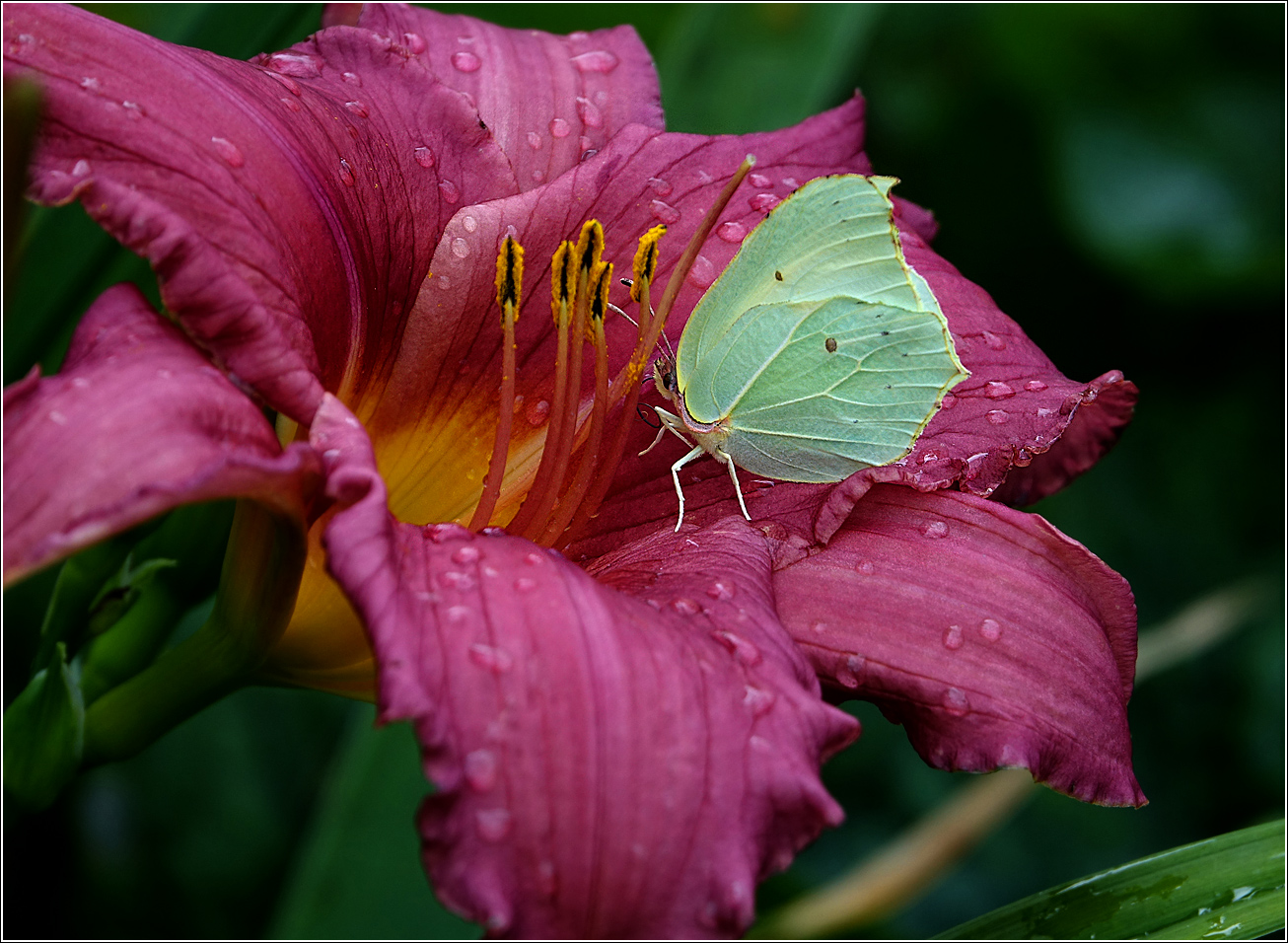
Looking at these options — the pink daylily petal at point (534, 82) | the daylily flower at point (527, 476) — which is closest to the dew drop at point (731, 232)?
the daylily flower at point (527, 476)

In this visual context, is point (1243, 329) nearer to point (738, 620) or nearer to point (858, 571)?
point (858, 571)

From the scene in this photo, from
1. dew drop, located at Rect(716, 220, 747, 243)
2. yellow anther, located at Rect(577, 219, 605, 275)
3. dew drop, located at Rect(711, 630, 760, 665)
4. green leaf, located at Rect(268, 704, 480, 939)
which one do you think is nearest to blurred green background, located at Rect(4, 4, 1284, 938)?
green leaf, located at Rect(268, 704, 480, 939)

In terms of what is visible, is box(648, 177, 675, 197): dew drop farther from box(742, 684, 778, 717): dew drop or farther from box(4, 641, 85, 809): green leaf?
box(4, 641, 85, 809): green leaf

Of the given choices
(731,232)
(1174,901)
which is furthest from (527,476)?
(1174,901)

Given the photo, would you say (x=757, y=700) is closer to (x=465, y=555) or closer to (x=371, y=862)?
(x=465, y=555)

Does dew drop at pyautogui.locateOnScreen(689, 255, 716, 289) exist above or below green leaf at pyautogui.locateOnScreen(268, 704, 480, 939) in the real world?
above

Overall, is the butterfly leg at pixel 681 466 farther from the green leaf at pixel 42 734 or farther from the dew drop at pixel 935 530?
the green leaf at pixel 42 734

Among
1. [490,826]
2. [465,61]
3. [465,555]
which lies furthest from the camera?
[465,61]
